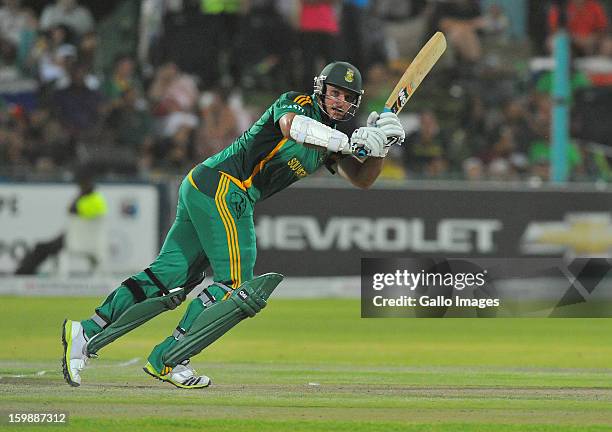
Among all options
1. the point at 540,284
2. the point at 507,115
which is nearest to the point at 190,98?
the point at 507,115

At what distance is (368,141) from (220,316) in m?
1.25

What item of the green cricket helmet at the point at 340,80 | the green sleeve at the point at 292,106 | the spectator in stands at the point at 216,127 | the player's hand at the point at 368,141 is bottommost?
the spectator in stands at the point at 216,127

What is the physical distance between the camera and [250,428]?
600cm

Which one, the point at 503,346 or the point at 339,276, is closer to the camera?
the point at 503,346

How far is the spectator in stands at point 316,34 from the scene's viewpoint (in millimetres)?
17438

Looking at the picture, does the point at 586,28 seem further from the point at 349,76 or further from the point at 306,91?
the point at 349,76

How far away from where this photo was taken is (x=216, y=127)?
16906 mm

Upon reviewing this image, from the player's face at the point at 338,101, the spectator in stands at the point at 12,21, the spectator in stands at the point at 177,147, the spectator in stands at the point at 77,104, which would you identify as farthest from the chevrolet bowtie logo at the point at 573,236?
the player's face at the point at 338,101

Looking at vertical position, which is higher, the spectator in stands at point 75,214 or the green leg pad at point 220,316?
the green leg pad at point 220,316

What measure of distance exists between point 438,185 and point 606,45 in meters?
4.98

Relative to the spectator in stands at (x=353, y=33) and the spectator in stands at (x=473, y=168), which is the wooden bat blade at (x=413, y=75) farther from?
the spectator in stands at (x=353, y=33)

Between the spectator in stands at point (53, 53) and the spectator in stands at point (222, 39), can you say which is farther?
the spectator in stands at point (222, 39)

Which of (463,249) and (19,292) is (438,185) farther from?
(19,292)

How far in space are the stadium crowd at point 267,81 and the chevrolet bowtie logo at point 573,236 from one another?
3.73 feet
